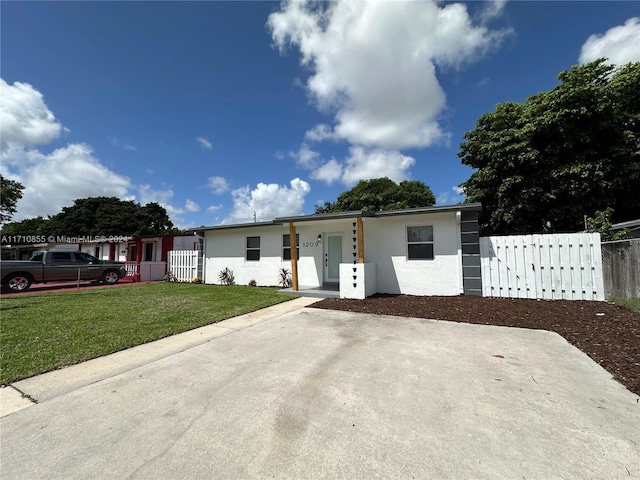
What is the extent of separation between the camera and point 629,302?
21.0 ft

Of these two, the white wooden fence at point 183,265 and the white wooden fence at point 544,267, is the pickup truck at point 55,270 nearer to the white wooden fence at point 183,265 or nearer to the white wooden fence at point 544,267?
the white wooden fence at point 183,265

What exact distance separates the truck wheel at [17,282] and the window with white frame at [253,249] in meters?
9.41

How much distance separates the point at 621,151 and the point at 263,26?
1421 cm

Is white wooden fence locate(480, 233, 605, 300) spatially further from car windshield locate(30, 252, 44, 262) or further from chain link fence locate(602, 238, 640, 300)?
car windshield locate(30, 252, 44, 262)

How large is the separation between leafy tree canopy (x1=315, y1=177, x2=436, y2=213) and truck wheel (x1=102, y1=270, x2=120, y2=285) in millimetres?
22727

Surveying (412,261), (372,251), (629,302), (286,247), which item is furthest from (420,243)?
(286,247)

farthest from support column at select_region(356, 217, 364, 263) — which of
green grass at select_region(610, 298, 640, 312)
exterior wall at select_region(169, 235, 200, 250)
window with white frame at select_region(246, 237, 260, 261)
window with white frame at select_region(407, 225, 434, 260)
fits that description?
exterior wall at select_region(169, 235, 200, 250)

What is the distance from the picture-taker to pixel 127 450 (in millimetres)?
2117

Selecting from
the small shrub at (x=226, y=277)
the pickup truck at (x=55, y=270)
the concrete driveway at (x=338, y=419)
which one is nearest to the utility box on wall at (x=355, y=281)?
the concrete driveway at (x=338, y=419)

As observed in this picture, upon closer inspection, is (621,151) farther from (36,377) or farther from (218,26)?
(36,377)

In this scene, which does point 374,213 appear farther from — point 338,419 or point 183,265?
point 183,265

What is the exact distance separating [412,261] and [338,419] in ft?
25.6

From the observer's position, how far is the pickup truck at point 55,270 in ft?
38.1

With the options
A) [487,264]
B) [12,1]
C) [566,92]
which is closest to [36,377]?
[12,1]
